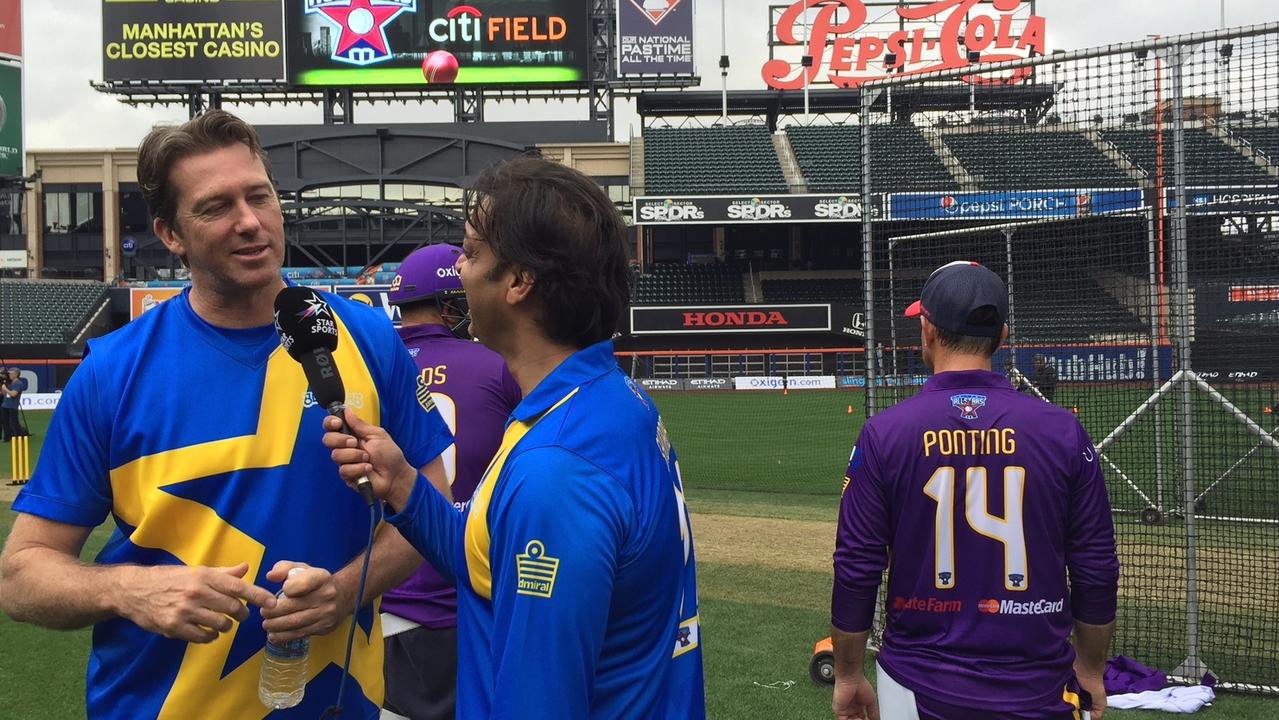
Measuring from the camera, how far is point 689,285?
43.7 meters

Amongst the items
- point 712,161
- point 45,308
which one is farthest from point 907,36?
point 45,308

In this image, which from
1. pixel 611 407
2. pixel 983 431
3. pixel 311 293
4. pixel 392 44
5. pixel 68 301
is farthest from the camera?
pixel 392 44

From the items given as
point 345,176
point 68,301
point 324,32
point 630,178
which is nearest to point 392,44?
point 324,32

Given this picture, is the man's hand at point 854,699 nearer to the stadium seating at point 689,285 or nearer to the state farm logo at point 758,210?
the state farm logo at point 758,210

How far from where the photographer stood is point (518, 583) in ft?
5.51

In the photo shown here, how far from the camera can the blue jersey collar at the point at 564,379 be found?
1.88 m

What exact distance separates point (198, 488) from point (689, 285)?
41708mm

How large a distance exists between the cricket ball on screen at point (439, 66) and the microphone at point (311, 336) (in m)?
43.6

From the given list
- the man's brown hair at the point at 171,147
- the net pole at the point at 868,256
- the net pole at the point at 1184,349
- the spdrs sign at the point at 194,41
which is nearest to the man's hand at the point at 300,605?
the man's brown hair at the point at 171,147

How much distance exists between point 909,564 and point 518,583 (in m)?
1.95

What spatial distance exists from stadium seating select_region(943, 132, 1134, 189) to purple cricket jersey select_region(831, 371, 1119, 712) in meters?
3.92

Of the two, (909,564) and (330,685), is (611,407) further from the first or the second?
(909,564)

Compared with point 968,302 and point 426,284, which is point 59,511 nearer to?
point 426,284

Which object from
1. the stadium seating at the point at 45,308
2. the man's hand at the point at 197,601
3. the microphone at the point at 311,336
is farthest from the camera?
the stadium seating at the point at 45,308
